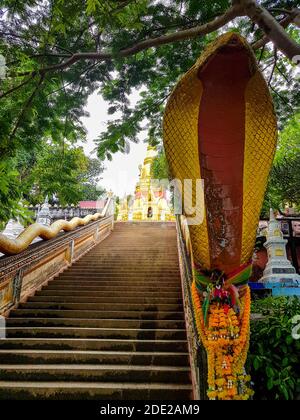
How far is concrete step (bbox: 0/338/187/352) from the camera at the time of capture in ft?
13.1

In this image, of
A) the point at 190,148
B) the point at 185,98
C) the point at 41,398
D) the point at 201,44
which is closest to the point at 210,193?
the point at 190,148

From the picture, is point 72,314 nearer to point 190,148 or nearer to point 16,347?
point 16,347

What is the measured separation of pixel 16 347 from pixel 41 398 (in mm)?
1090

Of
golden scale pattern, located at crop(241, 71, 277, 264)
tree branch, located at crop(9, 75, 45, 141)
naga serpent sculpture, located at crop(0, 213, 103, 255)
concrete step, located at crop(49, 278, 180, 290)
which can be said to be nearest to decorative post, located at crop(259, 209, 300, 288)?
concrete step, located at crop(49, 278, 180, 290)

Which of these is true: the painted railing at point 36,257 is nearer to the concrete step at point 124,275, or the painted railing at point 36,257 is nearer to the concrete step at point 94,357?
the concrete step at point 124,275

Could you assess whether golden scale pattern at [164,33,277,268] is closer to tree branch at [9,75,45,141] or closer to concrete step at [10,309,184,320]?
concrete step at [10,309,184,320]

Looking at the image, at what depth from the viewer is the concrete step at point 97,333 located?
4266 mm

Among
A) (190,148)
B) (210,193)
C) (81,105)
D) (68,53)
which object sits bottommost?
(210,193)

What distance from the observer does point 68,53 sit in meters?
4.63

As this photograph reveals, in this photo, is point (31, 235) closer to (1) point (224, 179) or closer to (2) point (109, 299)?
(2) point (109, 299)

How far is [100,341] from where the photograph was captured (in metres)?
4.07

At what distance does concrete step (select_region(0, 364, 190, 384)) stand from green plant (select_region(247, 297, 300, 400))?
821 millimetres

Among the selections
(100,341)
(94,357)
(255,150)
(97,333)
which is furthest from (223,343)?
(97,333)

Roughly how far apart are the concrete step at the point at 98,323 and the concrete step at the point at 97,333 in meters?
0.15
